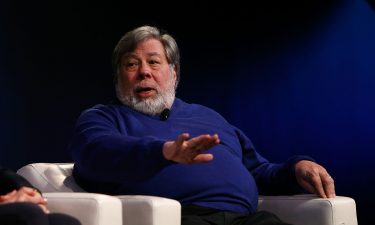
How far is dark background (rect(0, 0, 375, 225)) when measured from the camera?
3.68 metres

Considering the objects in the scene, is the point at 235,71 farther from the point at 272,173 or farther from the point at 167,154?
the point at 167,154

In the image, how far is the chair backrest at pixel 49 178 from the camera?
2.57 metres

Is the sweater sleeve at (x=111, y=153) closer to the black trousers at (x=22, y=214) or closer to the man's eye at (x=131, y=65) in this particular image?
the man's eye at (x=131, y=65)

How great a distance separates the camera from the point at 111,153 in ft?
7.64

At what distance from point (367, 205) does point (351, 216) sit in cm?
135

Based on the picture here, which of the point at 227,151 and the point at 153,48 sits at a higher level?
the point at 153,48

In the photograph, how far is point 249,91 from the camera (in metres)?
4.15

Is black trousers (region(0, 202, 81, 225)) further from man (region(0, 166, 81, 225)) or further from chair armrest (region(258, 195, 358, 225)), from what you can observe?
chair armrest (region(258, 195, 358, 225))

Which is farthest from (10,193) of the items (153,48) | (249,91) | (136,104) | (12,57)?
(249,91)

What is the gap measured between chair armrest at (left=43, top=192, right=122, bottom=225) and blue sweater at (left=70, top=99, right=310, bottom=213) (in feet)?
0.89

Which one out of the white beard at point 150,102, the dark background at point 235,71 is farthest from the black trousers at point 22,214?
the dark background at point 235,71

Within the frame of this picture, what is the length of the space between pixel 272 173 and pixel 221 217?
46cm

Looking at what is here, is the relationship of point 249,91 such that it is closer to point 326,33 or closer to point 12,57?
point 326,33

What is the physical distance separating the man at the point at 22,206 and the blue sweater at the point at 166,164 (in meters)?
0.42
